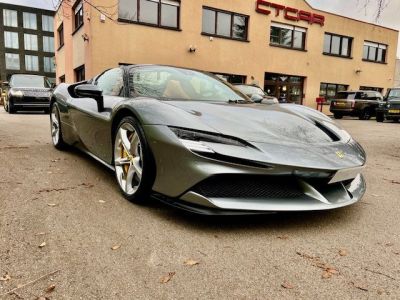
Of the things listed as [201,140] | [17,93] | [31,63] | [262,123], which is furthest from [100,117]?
[31,63]

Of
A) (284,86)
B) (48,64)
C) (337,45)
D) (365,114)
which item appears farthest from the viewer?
(48,64)

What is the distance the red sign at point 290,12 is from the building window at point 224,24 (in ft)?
3.60

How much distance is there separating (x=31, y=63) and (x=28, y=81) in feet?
174

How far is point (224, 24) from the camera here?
60.6ft

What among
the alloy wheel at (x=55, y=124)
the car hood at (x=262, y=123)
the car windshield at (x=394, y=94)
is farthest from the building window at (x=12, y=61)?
the car hood at (x=262, y=123)

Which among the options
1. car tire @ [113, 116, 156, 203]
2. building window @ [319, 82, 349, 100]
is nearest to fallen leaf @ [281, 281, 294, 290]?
car tire @ [113, 116, 156, 203]

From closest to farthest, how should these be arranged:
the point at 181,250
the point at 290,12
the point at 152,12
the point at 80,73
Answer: the point at 181,250 < the point at 152,12 < the point at 80,73 < the point at 290,12

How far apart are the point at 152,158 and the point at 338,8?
4.35 metres

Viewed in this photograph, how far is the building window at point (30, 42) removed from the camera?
59406 millimetres

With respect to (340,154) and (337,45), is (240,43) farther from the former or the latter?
(340,154)

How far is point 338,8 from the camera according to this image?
5512mm

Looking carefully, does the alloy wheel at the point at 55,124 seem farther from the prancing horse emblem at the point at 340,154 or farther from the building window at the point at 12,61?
the building window at the point at 12,61

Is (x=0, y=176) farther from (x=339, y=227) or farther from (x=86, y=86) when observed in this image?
(x=339, y=227)

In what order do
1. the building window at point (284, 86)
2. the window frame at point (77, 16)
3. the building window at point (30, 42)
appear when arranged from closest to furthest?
the window frame at point (77, 16) → the building window at point (284, 86) → the building window at point (30, 42)
